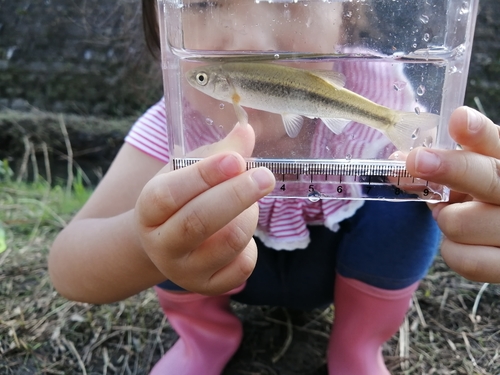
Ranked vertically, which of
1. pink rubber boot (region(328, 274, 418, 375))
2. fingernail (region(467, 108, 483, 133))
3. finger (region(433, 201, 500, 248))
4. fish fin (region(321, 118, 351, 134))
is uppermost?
fingernail (region(467, 108, 483, 133))

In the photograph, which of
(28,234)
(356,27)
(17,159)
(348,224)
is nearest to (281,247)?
(348,224)

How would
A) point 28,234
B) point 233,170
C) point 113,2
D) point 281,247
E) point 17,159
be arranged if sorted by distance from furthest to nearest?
point 17,159, point 113,2, point 28,234, point 281,247, point 233,170

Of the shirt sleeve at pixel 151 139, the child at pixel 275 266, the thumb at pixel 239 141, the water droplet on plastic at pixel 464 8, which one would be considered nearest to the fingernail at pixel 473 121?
the water droplet on plastic at pixel 464 8

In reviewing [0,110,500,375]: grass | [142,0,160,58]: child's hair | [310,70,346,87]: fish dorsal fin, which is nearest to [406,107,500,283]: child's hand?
[310,70,346,87]: fish dorsal fin

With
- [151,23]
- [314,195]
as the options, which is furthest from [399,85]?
[151,23]

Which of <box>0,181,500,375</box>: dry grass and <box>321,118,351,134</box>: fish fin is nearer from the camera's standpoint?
<box>321,118,351,134</box>: fish fin

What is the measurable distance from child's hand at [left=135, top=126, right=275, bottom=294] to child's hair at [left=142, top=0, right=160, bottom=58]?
58 cm

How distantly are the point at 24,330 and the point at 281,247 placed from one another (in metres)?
0.53

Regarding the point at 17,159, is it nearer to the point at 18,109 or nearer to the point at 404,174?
the point at 18,109

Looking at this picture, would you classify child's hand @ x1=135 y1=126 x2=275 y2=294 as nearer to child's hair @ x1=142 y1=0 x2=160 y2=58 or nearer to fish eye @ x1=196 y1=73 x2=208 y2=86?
fish eye @ x1=196 y1=73 x2=208 y2=86

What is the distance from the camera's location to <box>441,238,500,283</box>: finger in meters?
0.65

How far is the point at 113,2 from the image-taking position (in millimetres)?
1972

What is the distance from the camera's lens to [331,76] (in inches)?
22.4

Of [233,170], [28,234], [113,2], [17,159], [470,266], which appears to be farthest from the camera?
[17,159]
